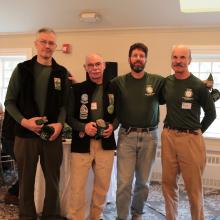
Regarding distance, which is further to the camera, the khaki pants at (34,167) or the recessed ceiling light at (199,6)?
the recessed ceiling light at (199,6)

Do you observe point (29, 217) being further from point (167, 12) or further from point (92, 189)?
point (167, 12)

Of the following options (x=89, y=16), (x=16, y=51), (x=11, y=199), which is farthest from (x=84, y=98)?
(x=16, y=51)

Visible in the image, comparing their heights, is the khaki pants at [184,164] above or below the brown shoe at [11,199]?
above

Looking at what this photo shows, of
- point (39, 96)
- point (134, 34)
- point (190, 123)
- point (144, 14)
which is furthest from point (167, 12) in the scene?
point (39, 96)

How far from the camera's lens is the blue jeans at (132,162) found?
7.98 ft

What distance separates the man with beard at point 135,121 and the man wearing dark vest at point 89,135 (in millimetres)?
97

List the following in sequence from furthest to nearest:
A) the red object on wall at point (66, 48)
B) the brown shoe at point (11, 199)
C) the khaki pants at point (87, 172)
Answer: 1. the red object on wall at point (66, 48)
2. the brown shoe at point (11, 199)
3. the khaki pants at point (87, 172)

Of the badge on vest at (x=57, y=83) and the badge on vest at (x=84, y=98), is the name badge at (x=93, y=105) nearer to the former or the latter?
the badge on vest at (x=84, y=98)

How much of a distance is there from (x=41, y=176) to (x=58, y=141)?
0.57 m

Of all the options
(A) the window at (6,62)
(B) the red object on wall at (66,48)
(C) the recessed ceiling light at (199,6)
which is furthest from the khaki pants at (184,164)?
(A) the window at (6,62)

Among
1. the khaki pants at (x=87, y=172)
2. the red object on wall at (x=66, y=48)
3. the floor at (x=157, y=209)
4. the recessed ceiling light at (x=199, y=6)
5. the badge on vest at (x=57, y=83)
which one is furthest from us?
the red object on wall at (x=66, y=48)

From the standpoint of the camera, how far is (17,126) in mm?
2271

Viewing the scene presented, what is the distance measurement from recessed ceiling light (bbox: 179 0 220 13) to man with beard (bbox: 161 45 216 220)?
155cm

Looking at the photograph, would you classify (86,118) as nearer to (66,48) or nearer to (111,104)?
(111,104)
